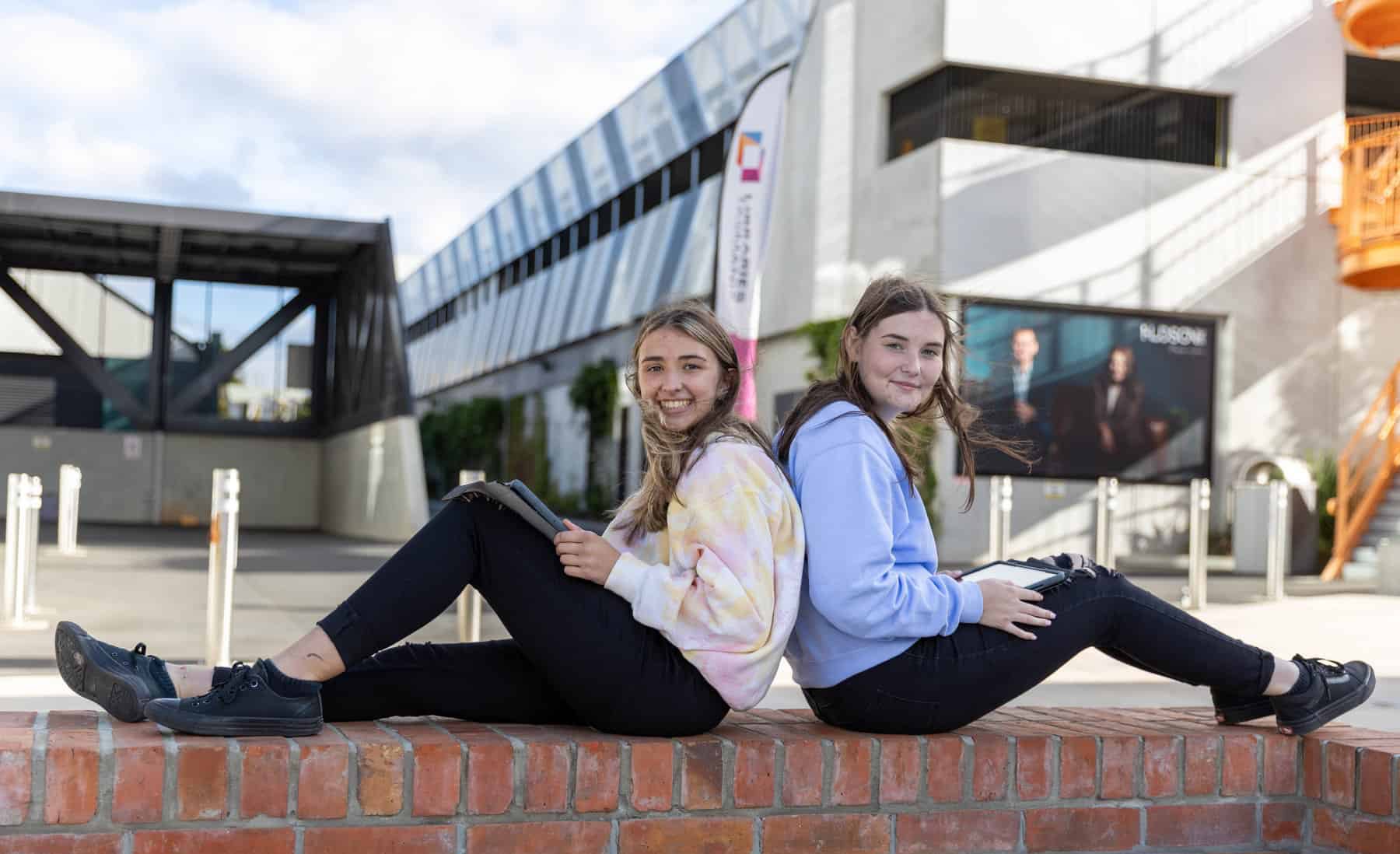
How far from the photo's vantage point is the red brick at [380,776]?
2604 mm

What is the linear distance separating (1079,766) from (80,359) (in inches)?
1101

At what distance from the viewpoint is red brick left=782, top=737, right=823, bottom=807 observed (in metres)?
2.85

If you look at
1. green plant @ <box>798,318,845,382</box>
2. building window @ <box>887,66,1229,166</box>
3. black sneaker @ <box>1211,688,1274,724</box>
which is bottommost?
black sneaker @ <box>1211,688,1274,724</box>

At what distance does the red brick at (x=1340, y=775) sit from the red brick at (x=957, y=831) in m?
0.76

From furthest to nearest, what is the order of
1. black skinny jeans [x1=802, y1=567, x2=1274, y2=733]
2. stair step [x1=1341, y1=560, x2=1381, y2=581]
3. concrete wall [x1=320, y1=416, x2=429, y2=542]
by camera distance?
concrete wall [x1=320, y1=416, x2=429, y2=542], stair step [x1=1341, y1=560, x2=1381, y2=581], black skinny jeans [x1=802, y1=567, x2=1274, y2=733]

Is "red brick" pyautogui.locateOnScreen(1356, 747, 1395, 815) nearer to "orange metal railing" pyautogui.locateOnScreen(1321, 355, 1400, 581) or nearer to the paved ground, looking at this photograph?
the paved ground

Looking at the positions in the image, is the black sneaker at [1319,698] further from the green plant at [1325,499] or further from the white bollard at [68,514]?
the green plant at [1325,499]

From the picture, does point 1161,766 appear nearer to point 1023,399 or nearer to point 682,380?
point 682,380

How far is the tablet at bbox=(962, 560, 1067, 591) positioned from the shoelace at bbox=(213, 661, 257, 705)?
149 cm

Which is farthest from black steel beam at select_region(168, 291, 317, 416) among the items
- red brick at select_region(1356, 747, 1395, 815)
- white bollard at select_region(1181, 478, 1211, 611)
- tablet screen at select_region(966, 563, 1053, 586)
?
red brick at select_region(1356, 747, 1395, 815)

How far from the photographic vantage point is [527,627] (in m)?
2.81

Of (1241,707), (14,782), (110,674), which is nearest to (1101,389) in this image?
(1241,707)

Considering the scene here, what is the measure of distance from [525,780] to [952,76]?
52.8 ft

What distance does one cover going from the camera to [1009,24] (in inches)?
691
